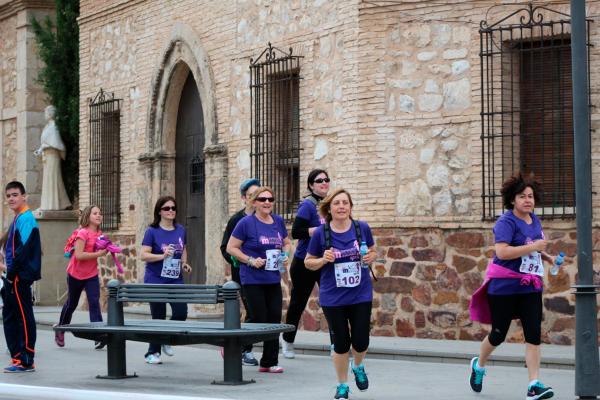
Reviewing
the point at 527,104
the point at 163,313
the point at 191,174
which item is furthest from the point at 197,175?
the point at 163,313

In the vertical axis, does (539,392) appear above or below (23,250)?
below

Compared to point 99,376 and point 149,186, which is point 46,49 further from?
point 99,376

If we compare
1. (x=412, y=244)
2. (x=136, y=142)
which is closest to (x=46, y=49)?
(x=136, y=142)

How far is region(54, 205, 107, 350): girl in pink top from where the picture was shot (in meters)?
16.0

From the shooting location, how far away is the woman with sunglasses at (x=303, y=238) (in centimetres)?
1380

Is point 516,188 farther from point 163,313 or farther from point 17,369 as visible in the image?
point 17,369

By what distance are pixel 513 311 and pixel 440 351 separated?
13.1 feet

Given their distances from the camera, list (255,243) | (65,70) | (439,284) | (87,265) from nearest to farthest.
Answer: (255,243) < (87,265) < (439,284) < (65,70)

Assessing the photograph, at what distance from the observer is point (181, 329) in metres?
12.1

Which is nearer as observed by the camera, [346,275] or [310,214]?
[346,275]

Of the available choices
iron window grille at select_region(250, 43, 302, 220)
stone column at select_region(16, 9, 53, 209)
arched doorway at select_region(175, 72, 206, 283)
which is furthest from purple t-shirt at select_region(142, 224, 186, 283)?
stone column at select_region(16, 9, 53, 209)

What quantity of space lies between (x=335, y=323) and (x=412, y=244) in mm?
6207

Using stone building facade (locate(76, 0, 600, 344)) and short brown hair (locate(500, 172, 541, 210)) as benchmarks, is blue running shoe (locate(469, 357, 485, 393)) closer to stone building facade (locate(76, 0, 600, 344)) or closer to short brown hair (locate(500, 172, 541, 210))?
short brown hair (locate(500, 172, 541, 210))

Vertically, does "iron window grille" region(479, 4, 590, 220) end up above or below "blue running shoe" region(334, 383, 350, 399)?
above
